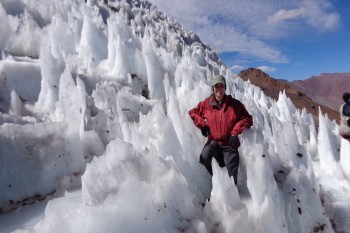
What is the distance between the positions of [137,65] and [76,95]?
13.6ft

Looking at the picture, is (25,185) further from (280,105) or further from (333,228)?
(280,105)

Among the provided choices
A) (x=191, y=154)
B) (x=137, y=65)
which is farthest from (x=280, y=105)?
(x=191, y=154)

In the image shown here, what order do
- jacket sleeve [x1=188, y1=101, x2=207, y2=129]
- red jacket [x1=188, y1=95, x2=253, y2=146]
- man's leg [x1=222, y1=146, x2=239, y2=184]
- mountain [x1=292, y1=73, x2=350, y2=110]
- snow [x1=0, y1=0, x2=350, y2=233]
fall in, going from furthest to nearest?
mountain [x1=292, y1=73, x2=350, y2=110] → jacket sleeve [x1=188, y1=101, x2=207, y2=129] → red jacket [x1=188, y1=95, x2=253, y2=146] → man's leg [x1=222, y1=146, x2=239, y2=184] → snow [x1=0, y1=0, x2=350, y2=233]

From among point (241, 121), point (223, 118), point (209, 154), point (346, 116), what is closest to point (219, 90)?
point (223, 118)

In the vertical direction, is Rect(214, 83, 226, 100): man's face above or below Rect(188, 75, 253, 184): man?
above

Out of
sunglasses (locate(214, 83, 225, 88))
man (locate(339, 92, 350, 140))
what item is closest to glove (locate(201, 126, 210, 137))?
sunglasses (locate(214, 83, 225, 88))

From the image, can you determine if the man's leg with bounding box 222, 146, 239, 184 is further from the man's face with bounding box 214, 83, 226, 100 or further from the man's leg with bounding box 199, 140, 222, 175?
the man's face with bounding box 214, 83, 226, 100

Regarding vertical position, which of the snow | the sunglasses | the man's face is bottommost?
the snow

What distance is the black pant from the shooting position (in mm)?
4379

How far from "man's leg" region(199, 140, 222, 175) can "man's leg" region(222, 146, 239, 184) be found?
0.12 metres

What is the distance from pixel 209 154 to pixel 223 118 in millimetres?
563

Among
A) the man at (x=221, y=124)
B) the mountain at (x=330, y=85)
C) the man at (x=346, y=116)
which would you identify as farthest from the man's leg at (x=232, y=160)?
the mountain at (x=330, y=85)

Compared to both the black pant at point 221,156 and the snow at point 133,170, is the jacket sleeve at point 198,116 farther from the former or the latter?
the black pant at point 221,156

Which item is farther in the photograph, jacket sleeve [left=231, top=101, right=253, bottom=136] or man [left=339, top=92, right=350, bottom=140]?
Answer: man [left=339, top=92, right=350, bottom=140]
